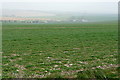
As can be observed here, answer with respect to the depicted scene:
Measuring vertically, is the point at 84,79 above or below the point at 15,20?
below

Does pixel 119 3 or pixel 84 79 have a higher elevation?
pixel 119 3

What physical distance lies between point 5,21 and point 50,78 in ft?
609

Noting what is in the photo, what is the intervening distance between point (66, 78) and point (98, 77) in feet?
4.58

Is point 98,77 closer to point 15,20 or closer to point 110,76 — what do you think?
point 110,76

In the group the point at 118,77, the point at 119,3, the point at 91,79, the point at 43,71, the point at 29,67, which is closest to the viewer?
the point at 119,3

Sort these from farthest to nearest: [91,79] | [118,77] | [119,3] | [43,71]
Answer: [43,71], [118,77], [91,79], [119,3]

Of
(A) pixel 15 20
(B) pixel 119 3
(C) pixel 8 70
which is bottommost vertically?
(C) pixel 8 70

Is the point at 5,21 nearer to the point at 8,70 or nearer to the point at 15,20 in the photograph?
the point at 15,20

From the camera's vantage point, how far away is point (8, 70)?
486 inches

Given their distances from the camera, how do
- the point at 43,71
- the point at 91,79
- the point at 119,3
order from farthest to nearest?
the point at 43,71
the point at 91,79
the point at 119,3

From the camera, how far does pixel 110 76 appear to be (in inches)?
352

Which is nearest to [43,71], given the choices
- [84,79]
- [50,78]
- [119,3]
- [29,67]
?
[29,67]

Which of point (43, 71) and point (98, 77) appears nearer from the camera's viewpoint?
point (98, 77)

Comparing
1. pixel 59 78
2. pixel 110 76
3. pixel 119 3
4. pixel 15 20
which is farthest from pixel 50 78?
pixel 15 20
